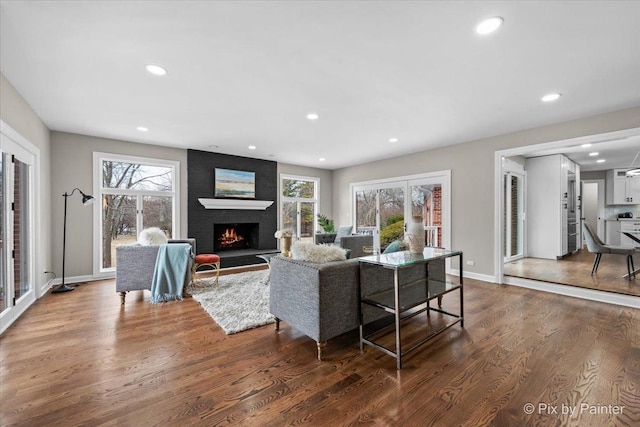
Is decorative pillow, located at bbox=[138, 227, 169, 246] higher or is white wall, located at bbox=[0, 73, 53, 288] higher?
white wall, located at bbox=[0, 73, 53, 288]

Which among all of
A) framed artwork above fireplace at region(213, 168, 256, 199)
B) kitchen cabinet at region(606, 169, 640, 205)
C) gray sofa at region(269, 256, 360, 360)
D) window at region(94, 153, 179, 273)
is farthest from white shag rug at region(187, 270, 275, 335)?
kitchen cabinet at region(606, 169, 640, 205)

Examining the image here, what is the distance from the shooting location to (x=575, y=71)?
2631 mm

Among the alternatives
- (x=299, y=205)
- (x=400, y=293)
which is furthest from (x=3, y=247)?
(x=299, y=205)

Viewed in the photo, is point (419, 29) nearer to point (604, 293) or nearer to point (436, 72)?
point (436, 72)

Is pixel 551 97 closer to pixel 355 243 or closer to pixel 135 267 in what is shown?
pixel 355 243

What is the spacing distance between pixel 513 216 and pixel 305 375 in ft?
21.1

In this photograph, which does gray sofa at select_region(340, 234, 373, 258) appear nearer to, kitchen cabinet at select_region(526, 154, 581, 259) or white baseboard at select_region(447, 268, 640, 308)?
white baseboard at select_region(447, 268, 640, 308)

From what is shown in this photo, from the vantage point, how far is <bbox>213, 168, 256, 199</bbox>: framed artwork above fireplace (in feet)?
20.1

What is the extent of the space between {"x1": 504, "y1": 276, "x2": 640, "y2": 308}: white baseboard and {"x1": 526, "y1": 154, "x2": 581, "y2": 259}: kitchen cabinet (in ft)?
8.91

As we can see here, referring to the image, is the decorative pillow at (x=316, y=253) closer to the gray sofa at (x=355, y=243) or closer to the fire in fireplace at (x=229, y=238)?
the gray sofa at (x=355, y=243)

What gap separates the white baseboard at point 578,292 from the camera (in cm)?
353

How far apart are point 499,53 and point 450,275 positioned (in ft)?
13.2

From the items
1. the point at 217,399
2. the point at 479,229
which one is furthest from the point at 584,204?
the point at 217,399

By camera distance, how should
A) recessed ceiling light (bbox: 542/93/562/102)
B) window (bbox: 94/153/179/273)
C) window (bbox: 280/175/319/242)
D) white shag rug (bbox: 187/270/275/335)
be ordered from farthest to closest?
1. window (bbox: 280/175/319/242)
2. window (bbox: 94/153/179/273)
3. recessed ceiling light (bbox: 542/93/562/102)
4. white shag rug (bbox: 187/270/275/335)
